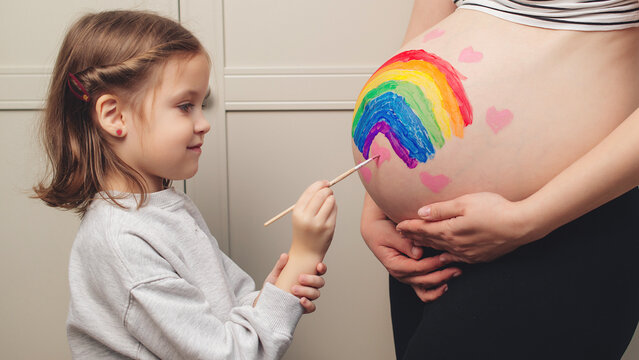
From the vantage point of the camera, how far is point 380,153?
0.77 m

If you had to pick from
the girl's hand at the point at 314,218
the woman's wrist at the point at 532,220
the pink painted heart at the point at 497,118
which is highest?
the pink painted heart at the point at 497,118

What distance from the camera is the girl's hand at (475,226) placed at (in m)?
0.63

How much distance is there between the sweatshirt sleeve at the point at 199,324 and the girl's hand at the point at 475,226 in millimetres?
280

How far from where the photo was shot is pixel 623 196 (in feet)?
2.22

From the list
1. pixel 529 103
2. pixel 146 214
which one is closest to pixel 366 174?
pixel 529 103

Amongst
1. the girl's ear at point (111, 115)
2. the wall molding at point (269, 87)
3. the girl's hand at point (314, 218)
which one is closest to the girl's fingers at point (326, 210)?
the girl's hand at point (314, 218)

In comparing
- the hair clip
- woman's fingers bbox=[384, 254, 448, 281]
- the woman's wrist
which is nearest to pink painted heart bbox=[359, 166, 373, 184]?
woman's fingers bbox=[384, 254, 448, 281]

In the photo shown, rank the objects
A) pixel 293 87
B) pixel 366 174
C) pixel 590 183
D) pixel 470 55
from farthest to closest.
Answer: pixel 293 87
pixel 366 174
pixel 470 55
pixel 590 183

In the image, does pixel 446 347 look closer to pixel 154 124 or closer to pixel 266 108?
pixel 154 124

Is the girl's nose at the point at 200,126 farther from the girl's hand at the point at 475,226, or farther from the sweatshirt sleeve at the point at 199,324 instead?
the girl's hand at the point at 475,226

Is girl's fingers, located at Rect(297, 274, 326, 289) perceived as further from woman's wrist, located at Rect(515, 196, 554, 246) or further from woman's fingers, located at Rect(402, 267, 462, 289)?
woman's wrist, located at Rect(515, 196, 554, 246)

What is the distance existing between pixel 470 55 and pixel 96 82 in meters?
0.63

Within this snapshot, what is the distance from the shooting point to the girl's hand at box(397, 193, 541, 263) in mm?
634

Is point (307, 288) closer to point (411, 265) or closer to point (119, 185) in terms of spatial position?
point (411, 265)
